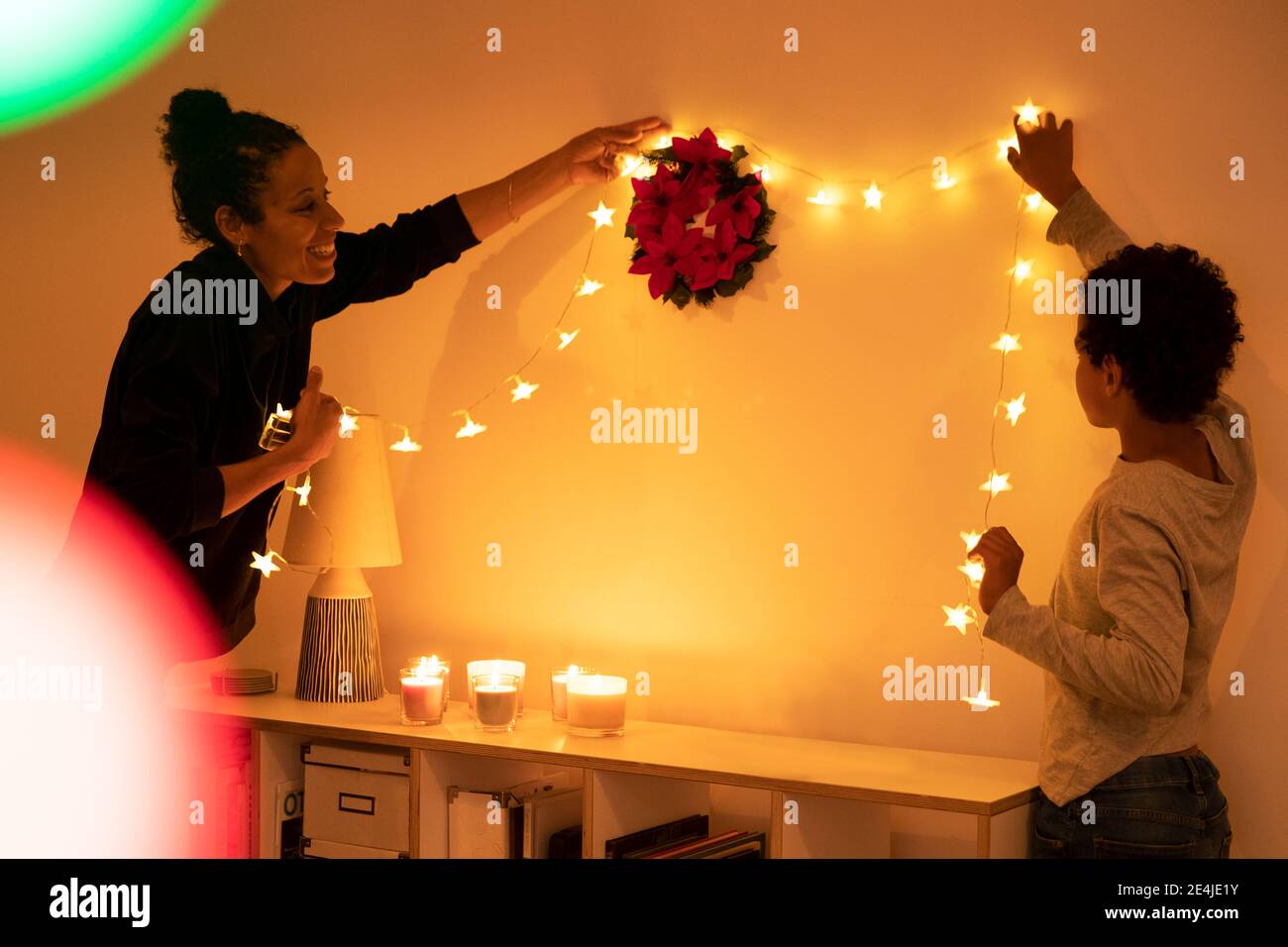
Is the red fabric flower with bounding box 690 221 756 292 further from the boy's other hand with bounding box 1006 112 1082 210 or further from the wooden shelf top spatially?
the wooden shelf top

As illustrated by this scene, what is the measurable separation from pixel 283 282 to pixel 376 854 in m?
1.00

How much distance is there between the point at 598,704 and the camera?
2.31 meters

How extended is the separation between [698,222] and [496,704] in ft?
3.05

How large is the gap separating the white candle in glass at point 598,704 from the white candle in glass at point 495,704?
0.10 metres

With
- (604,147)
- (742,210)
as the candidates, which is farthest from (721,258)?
(604,147)

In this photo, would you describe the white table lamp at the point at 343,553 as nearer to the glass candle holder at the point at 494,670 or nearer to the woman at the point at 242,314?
the woman at the point at 242,314

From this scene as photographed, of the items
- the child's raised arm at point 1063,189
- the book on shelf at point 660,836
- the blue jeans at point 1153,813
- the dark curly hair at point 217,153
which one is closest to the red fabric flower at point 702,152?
the child's raised arm at point 1063,189

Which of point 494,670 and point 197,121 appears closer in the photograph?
point 197,121

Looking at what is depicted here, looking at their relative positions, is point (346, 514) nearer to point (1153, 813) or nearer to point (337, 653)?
point (337, 653)

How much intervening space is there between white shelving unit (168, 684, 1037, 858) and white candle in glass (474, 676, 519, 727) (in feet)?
0.09

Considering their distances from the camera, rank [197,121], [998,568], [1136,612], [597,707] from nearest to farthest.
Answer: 1. [1136,612]
2. [998,568]
3. [197,121]
4. [597,707]

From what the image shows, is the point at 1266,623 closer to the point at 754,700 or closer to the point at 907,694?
the point at 907,694

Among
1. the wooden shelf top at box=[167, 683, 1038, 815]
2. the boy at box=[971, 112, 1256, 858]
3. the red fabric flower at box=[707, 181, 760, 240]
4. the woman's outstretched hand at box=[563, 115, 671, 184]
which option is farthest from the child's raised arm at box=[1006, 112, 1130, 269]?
the wooden shelf top at box=[167, 683, 1038, 815]

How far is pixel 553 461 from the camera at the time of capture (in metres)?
2.65
